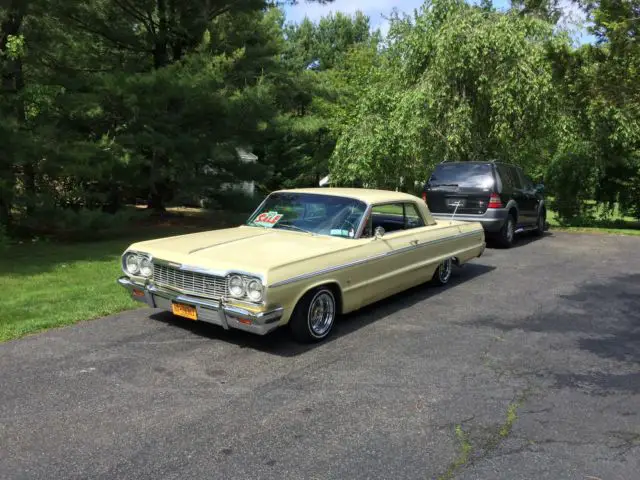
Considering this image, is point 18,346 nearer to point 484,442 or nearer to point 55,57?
point 484,442

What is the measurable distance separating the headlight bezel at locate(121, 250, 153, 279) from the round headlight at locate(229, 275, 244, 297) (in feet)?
3.51

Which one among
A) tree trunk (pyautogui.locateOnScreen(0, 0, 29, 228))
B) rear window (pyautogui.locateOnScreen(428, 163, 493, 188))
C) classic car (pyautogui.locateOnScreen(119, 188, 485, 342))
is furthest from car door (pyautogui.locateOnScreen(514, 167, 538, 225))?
tree trunk (pyautogui.locateOnScreen(0, 0, 29, 228))

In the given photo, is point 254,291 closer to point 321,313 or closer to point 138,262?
point 321,313

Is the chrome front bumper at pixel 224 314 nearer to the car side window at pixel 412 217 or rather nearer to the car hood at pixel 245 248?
the car hood at pixel 245 248

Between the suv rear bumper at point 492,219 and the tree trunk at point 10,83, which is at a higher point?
the tree trunk at point 10,83

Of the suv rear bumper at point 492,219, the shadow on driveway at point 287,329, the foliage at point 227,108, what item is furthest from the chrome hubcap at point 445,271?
the foliage at point 227,108

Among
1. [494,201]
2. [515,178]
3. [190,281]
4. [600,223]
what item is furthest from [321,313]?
[600,223]

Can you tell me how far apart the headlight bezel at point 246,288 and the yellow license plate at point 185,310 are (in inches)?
17.2

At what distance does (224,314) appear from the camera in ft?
15.6

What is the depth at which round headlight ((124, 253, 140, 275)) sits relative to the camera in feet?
18.1

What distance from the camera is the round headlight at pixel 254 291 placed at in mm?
4602

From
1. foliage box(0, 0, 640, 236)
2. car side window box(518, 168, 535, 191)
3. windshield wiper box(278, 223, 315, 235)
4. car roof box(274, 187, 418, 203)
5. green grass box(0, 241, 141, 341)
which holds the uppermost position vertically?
foliage box(0, 0, 640, 236)

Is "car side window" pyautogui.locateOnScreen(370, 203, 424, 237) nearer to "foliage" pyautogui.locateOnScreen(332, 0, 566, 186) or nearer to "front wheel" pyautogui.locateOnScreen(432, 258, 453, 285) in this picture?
"front wheel" pyautogui.locateOnScreen(432, 258, 453, 285)

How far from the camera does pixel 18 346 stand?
507 centimetres
